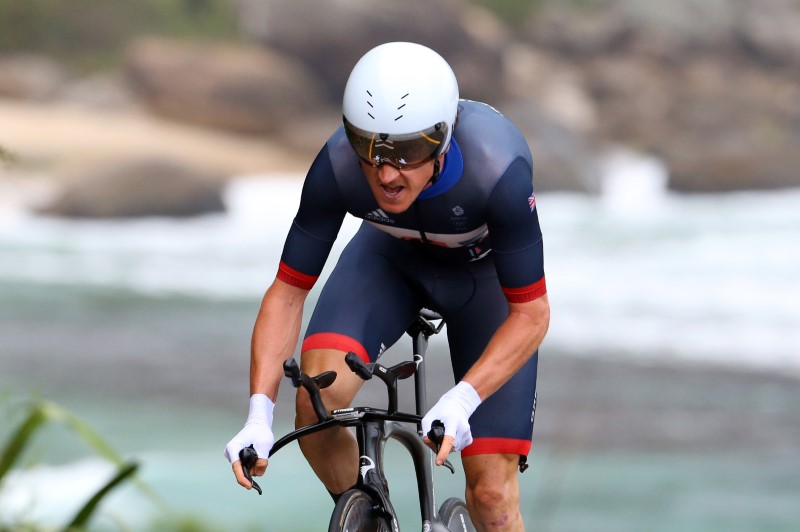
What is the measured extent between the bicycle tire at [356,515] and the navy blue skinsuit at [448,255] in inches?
16.1

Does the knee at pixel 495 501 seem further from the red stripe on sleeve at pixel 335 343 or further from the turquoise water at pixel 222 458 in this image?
the turquoise water at pixel 222 458

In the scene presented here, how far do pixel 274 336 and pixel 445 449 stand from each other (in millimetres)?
578

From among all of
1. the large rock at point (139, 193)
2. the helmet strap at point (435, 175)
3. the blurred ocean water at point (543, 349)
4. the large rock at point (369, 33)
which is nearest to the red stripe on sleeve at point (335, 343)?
the helmet strap at point (435, 175)

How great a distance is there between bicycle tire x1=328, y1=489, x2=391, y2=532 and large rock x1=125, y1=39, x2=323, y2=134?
15.5 meters

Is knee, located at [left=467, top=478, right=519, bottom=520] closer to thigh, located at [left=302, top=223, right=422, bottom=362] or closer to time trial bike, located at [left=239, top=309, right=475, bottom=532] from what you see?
time trial bike, located at [left=239, top=309, right=475, bottom=532]

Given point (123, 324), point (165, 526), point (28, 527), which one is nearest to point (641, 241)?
point (123, 324)

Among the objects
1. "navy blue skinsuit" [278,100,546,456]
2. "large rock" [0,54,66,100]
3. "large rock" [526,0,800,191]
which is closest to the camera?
"navy blue skinsuit" [278,100,546,456]

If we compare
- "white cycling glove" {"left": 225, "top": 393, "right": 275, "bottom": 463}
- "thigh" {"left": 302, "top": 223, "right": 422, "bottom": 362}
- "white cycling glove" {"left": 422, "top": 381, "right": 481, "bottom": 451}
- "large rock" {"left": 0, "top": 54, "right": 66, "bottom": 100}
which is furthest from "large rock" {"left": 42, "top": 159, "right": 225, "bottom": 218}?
"white cycling glove" {"left": 422, "top": 381, "right": 481, "bottom": 451}

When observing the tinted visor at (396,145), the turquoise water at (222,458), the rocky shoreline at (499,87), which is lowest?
the turquoise water at (222,458)

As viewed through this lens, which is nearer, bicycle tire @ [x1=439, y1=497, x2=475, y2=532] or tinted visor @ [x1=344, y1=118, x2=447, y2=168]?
tinted visor @ [x1=344, y1=118, x2=447, y2=168]

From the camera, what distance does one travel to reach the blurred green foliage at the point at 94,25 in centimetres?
1823

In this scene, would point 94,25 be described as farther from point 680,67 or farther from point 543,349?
point 543,349

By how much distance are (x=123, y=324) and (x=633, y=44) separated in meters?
9.66

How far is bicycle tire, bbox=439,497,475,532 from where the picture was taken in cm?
325
